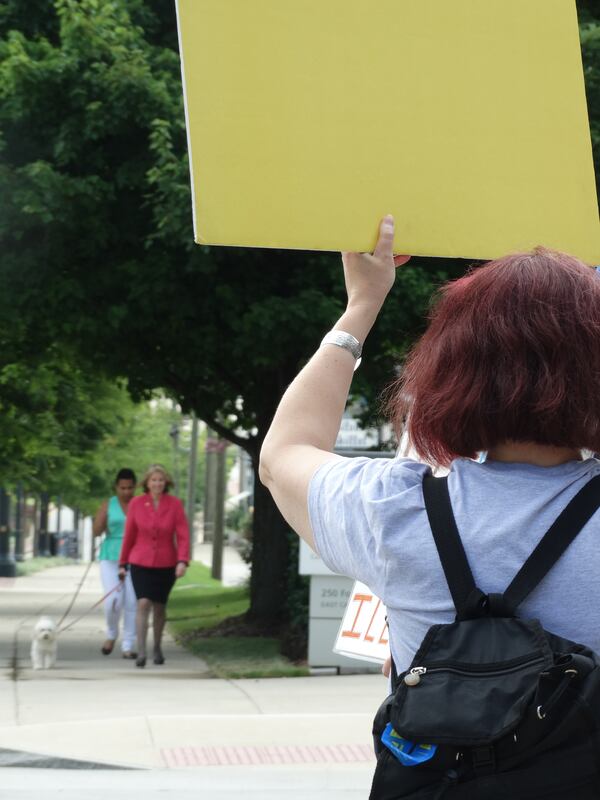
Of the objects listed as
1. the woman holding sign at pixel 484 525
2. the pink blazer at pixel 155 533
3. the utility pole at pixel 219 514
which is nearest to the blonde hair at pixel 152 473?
the pink blazer at pixel 155 533

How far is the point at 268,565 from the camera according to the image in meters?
15.0

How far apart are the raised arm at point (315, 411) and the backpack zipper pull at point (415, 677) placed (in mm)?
291

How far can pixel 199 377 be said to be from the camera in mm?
14984

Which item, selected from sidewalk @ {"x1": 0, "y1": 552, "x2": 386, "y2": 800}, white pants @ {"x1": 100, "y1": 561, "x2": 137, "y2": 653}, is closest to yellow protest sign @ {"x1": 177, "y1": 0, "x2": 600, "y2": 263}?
sidewalk @ {"x1": 0, "y1": 552, "x2": 386, "y2": 800}

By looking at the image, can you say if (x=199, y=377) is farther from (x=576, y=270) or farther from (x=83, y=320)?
(x=576, y=270)

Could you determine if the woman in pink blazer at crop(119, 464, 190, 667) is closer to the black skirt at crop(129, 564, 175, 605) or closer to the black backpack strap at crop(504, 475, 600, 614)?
the black skirt at crop(129, 564, 175, 605)

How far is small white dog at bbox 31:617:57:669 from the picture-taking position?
12.4 meters

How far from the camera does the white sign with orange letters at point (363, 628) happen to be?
4234mm

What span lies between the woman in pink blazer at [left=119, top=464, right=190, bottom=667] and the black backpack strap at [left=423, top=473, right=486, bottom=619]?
10.7m

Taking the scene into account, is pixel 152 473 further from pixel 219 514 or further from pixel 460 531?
pixel 219 514

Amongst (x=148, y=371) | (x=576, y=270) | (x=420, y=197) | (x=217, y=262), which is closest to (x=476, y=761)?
(x=576, y=270)

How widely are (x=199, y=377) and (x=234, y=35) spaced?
1294 centimetres

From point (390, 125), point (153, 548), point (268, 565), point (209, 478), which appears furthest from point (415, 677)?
point (209, 478)

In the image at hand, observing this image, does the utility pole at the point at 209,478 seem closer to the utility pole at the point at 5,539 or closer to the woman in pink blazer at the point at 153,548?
the utility pole at the point at 5,539
